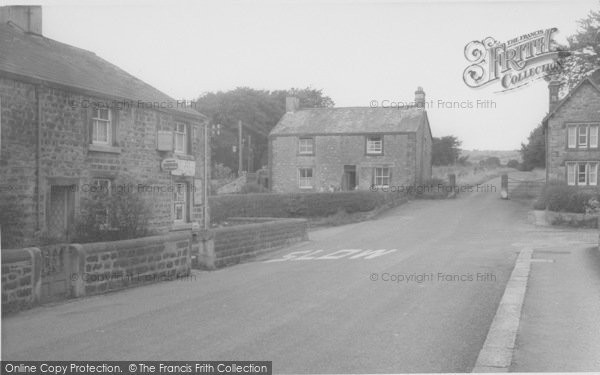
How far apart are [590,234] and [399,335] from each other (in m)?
20.1

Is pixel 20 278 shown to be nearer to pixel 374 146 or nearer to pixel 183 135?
pixel 183 135

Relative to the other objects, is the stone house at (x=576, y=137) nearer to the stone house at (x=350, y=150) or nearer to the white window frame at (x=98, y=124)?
the stone house at (x=350, y=150)

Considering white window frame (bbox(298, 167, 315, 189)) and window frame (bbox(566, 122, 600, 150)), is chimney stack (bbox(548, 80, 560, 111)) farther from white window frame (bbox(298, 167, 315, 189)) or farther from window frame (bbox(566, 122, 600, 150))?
white window frame (bbox(298, 167, 315, 189))

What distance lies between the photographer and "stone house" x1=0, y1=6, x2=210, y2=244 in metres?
14.3

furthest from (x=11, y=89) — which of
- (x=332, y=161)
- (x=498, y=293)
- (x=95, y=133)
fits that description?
(x=332, y=161)

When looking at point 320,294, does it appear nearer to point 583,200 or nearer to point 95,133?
point 95,133

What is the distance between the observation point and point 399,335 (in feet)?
22.0

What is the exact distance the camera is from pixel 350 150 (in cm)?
4172

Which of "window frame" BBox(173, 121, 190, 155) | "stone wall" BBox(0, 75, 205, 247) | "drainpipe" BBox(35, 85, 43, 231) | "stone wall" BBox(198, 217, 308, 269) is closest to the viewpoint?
"stone wall" BBox(0, 75, 205, 247)

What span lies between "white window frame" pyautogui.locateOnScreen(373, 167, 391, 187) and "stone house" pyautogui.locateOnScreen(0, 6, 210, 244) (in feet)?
71.4

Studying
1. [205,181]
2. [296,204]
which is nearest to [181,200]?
[205,181]

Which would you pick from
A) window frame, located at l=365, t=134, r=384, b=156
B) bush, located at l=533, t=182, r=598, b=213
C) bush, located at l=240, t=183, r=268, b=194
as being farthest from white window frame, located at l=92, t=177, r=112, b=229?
window frame, located at l=365, t=134, r=384, b=156

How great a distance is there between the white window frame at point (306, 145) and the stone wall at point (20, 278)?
112 feet

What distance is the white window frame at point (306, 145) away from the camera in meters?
42.6
